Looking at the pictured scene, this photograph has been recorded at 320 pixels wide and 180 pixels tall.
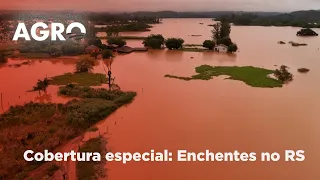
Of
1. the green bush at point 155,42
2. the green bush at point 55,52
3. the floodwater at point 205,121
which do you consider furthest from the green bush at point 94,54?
the green bush at point 155,42

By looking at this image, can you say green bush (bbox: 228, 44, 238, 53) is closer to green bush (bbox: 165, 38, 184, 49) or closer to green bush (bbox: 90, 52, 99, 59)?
green bush (bbox: 165, 38, 184, 49)

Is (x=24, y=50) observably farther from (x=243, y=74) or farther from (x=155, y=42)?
(x=243, y=74)

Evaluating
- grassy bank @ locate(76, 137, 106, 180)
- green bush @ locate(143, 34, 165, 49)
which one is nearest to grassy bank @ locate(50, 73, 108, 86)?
grassy bank @ locate(76, 137, 106, 180)

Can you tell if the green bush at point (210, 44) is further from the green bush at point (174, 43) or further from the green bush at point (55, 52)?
the green bush at point (55, 52)

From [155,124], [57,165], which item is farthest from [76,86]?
[57,165]

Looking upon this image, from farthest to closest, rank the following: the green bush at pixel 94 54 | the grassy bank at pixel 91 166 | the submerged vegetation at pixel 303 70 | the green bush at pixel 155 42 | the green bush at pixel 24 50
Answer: the green bush at pixel 155 42 < the green bush at pixel 24 50 < the green bush at pixel 94 54 < the submerged vegetation at pixel 303 70 < the grassy bank at pixel 91 166

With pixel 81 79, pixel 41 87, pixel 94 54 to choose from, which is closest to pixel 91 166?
pixel 41 87
